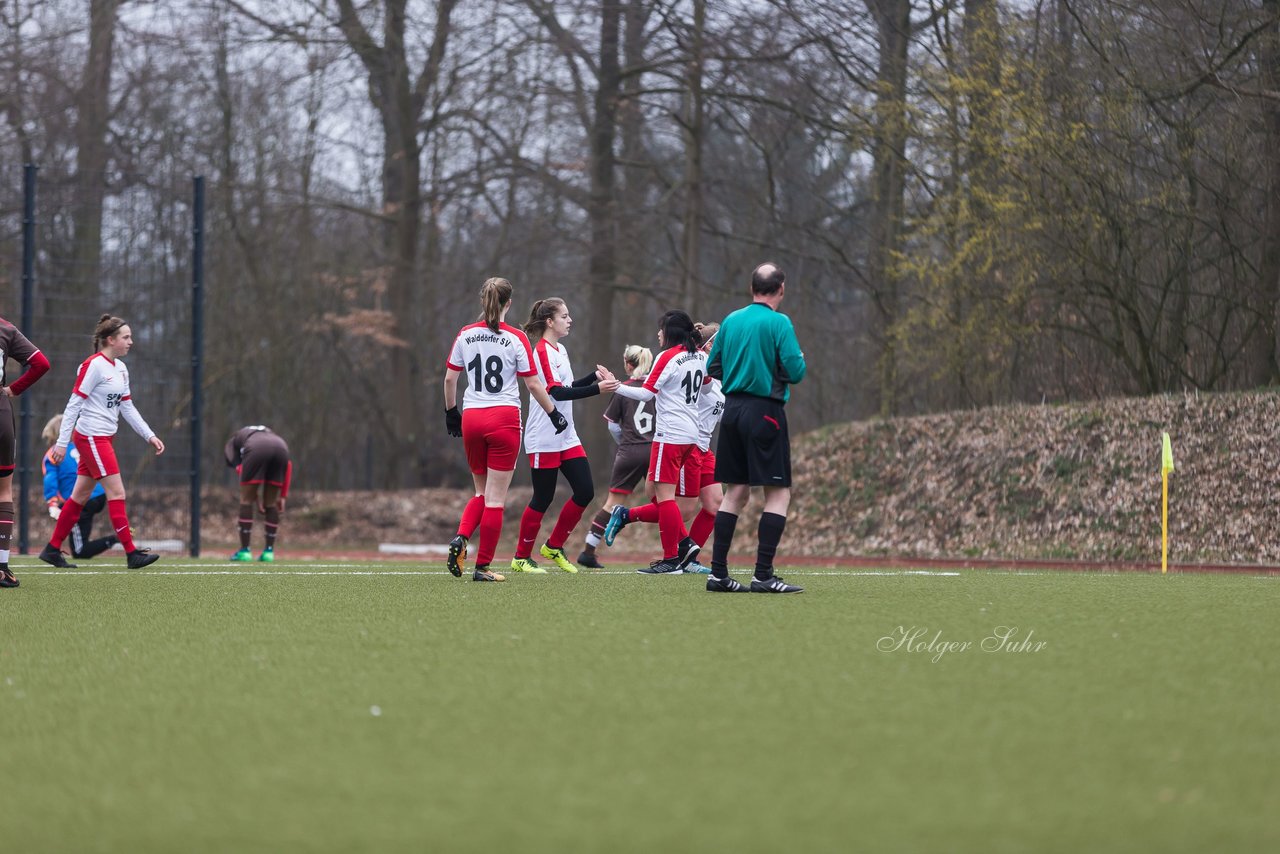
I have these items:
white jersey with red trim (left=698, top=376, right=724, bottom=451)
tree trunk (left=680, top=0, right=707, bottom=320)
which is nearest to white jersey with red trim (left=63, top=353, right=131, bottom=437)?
white jersey with red trim (left=698, top=376, right=724, bottom=451)

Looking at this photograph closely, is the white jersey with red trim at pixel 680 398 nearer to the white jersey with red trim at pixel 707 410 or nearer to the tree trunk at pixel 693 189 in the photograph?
→ the white jersey with red trim at pixel 707 410

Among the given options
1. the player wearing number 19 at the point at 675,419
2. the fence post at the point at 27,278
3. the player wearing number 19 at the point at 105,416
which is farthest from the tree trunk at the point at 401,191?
the player wearing number 19 at the point at 675,419

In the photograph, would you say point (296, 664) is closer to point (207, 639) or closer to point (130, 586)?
point (207, 639)

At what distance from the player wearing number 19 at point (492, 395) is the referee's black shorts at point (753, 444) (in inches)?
61.2

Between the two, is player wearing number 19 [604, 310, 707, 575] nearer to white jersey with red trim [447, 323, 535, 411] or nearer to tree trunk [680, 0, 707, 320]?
white jersey with red trim [447, 323, 535, 411]

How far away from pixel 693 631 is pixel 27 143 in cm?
2454

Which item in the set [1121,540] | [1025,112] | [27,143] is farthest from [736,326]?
[27,143]

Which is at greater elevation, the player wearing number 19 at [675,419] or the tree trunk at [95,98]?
the tree trunk at [95,98]

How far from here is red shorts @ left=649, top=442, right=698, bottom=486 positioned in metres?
12.2

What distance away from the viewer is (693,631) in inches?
276

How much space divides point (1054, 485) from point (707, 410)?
25.5 ft
